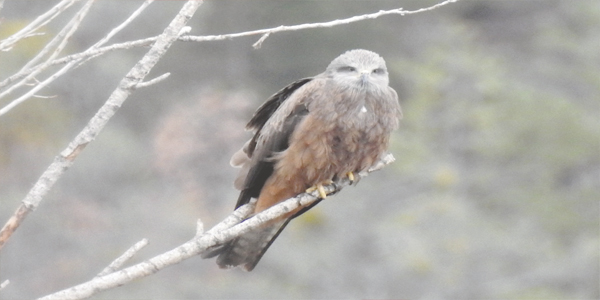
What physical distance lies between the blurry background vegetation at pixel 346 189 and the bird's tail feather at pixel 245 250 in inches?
194

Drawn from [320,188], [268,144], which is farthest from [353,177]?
[268,144]

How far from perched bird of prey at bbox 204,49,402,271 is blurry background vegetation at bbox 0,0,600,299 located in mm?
4858

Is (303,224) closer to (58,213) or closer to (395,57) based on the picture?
(58,213)

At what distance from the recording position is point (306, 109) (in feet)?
15.0

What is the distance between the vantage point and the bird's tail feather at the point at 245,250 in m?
4.53

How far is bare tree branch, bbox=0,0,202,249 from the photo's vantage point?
2.63 m

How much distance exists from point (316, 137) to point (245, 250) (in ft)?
2.12

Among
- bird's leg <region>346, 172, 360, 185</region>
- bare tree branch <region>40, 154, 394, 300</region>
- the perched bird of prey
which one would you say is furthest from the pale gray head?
bare tree branch <region>40, 154, 394, 300</region>

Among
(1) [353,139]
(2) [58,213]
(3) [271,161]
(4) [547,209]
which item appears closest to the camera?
(1) [353,139]

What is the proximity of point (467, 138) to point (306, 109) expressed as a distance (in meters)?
14.0

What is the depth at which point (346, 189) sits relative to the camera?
47.9ft

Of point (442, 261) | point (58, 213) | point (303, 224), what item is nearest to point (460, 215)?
point (442, 261)

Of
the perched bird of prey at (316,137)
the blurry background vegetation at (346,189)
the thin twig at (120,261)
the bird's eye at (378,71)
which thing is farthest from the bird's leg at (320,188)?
the blurry background vegetation at (346,189)

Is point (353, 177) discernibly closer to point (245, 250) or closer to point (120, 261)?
point (245, 250)
